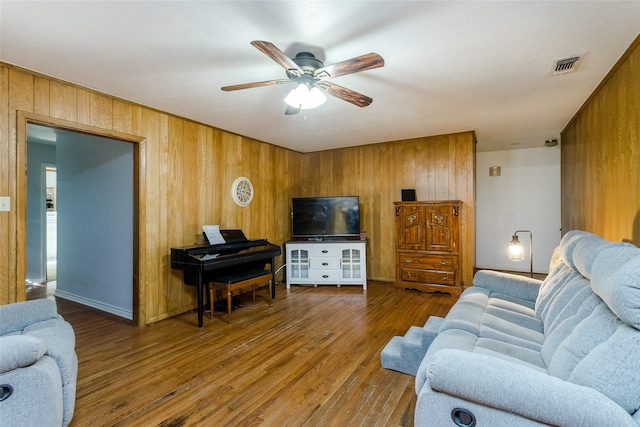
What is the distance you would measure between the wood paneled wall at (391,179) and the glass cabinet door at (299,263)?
1.17m

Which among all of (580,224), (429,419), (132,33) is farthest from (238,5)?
(580,224)

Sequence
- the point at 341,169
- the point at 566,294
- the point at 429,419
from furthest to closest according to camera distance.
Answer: the point at 341,169 → the point at 566,294 → the point at 429,419

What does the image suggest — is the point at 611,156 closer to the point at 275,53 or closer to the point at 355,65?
the point at 355,65

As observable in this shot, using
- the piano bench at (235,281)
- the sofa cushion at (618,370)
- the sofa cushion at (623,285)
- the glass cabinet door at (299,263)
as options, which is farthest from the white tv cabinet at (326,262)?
the sofa cushion at (618,370)

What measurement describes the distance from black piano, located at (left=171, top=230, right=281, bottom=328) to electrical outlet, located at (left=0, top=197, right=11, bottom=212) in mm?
1372

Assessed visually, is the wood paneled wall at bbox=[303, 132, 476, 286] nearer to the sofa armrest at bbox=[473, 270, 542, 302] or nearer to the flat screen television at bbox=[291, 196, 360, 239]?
the flat screen television at bbox=[291, 196, 360, 239]

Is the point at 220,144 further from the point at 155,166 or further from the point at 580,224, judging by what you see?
the point at 580,224

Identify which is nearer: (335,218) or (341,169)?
(335,218)

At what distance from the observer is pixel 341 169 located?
18.3 feet

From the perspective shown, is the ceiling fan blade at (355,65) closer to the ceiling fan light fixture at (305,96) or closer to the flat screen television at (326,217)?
the ceiling fan light fixture at (305,96)

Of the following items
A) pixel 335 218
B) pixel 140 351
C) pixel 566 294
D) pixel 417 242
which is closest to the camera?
pixel 566 294

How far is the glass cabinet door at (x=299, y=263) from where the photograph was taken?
16.1 feet

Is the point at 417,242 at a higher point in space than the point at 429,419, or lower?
higher

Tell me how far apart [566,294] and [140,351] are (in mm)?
3272
